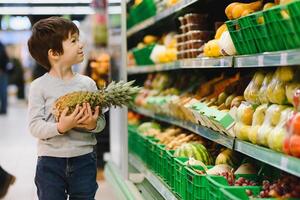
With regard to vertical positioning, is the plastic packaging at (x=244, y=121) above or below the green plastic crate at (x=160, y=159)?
above

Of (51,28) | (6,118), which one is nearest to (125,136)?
(51,28)

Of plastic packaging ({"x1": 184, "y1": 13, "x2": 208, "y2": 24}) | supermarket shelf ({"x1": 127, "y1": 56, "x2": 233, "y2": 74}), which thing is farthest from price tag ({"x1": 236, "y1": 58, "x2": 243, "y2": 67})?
plastic packaging ({"x1": 184, "y1": 13, "x2": 208, "y2": 24})

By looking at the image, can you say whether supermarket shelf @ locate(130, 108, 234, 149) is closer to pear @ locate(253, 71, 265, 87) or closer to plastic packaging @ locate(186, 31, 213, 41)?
pear @ locate(253, 71, 265, 87)

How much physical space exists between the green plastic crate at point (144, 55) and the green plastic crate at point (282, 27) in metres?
→ 3.05

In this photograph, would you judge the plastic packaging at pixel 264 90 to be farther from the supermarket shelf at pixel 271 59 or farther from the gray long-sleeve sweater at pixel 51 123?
the gray long-sleeve sweater at pixel 51 123

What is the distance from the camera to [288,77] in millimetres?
2523

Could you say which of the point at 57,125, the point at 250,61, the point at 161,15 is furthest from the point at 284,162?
the point at 161,15

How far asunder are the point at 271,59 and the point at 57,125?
125 centimetres

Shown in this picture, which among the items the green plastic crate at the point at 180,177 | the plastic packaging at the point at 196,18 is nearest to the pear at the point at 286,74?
the green plastic crate at the point at 180,177

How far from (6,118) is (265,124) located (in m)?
11.9

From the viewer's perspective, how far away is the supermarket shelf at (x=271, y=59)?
211cm

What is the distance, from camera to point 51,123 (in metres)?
3.09

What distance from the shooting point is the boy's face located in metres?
3.21

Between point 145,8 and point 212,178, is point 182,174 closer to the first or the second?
point 212,178
